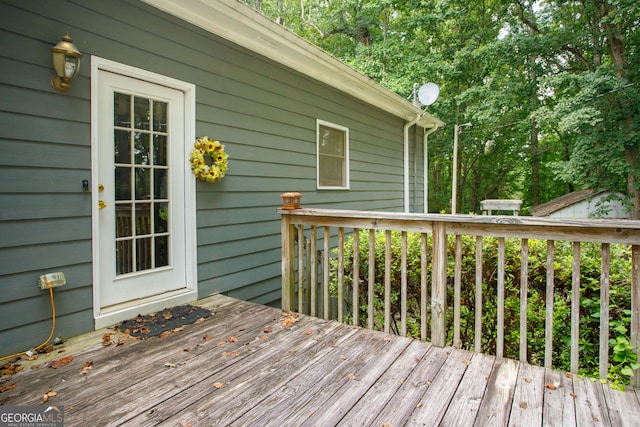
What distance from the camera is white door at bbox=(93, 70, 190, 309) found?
8.50 ft

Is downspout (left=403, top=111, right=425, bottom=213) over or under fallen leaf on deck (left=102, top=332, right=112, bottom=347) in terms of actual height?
over

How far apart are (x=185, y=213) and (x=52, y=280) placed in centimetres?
113

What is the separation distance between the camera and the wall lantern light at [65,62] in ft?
7.22

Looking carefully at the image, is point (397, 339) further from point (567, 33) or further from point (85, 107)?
point (567, 33)

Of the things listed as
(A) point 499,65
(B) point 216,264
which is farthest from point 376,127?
(A) point 499,65

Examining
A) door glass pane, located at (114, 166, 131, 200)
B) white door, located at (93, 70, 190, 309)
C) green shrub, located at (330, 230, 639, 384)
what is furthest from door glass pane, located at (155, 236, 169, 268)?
green shrub, located at (330, 230, 639, 384)

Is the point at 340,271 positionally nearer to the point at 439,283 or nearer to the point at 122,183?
the point at 439,283

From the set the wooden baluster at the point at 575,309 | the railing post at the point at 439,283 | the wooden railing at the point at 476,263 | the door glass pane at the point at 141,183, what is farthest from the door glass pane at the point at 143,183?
the wooden baluster at the point at 575,309

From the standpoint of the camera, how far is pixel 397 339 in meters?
2.40

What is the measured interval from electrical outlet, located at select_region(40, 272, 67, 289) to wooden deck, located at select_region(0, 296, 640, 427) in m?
0.42

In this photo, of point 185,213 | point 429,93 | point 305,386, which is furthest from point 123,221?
point 429,93

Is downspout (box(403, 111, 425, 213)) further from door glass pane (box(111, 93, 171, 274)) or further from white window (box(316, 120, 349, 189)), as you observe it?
door glass pane (box(111, 93, 171, 274))

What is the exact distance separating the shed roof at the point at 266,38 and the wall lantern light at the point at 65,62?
862 millimetres

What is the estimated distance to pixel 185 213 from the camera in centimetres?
316
